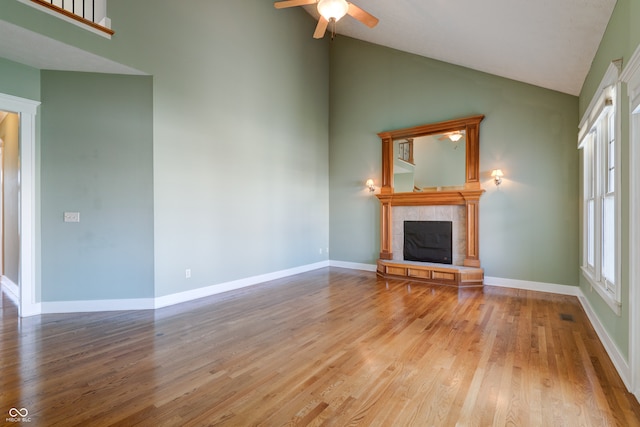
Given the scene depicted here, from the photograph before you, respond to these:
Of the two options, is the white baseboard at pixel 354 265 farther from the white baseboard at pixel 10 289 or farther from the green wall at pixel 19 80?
the green wall at pixel 19 80

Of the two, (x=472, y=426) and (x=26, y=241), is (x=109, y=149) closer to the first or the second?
(x=26, y=241)

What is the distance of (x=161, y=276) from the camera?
13.2 feet

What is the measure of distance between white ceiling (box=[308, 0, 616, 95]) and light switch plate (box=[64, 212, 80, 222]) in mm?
4902

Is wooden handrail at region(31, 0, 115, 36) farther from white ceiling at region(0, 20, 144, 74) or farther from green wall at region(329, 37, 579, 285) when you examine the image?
green wall at region(329, 37, 579, 285)

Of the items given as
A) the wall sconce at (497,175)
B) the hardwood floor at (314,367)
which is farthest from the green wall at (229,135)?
the wall sconce at (497,175)

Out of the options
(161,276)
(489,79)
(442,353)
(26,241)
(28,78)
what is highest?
(489,79)

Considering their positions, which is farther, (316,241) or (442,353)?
(316,241)

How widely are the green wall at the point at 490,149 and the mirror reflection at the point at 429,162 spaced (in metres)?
0.35

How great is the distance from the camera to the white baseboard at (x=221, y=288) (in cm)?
409

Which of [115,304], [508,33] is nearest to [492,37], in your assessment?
[508,33]

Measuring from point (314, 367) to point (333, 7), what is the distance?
332 centimetres

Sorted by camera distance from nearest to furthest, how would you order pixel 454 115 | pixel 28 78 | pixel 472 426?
pixel 472 426
pixel 28 78
pixel 454 115

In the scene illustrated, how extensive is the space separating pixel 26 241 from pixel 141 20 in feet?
9.74

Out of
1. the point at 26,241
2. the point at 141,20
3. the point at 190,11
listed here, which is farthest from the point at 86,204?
the point at 190,11
